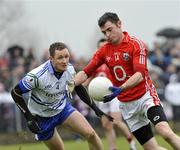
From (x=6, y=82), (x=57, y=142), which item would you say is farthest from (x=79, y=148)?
(x=57, y=142)

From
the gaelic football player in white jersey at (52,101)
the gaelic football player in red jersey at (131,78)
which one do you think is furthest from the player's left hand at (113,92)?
the gaelic football player in white jersey at (52,101)

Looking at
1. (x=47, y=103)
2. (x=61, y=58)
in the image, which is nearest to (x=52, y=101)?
(x=47, y=103)

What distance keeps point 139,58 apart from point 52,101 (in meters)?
1.67

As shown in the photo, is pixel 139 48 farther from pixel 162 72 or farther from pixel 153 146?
pixel 162 72

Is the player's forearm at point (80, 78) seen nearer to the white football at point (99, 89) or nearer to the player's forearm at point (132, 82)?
the white football at point (99, 89)

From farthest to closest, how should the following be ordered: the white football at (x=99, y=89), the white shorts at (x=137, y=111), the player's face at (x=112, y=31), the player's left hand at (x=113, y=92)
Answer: the white shorts at (x=137, y=111), the player's face at (x=112, y=31), the white football at (x=99, y=89), the player's left hand at (x=113, y=92)

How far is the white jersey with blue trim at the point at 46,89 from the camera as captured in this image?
36.7 ft

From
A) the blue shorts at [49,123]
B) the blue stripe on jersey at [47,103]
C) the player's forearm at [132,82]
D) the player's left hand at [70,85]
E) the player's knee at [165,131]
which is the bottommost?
the blue shorts at [49,123]

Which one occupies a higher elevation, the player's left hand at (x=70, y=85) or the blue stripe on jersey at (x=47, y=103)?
the player's left hand at (x=70, y=85)

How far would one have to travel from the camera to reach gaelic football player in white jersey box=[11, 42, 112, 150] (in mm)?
11156

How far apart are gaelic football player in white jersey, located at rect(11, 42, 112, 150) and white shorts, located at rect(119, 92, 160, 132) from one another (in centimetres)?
33

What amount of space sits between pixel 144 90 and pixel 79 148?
6.64 m

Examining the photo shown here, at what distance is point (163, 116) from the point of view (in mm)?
10648

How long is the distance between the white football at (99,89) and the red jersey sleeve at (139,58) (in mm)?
493
